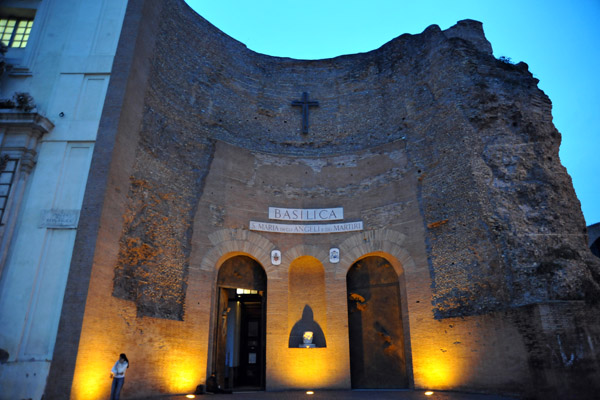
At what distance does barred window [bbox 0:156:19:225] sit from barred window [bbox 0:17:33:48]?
4.05 m

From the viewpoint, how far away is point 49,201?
952 cm

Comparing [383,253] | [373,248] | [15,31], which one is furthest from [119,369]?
[15,31]

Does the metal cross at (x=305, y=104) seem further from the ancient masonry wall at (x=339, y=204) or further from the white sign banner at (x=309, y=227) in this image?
the white sign banner at (x=309, y=227)

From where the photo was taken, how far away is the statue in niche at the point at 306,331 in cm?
1295

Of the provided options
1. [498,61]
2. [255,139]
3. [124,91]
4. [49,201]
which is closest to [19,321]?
[49,201]

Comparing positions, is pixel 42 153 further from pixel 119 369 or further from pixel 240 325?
pixel 240 325

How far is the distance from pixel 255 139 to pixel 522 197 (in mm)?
9217

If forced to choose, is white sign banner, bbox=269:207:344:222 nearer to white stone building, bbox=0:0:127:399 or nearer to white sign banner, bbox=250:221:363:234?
white sign banner, bbox=250:221:363:234

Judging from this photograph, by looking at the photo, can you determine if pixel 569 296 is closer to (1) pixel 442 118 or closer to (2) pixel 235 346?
(1) pixel 442 118

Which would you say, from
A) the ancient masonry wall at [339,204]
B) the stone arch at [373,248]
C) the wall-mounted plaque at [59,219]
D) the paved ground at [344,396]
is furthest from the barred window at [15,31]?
the stone arch at [373,248]

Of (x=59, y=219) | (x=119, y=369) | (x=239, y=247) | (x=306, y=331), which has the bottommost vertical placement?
(x=119, y=369)

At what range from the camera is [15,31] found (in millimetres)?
11766

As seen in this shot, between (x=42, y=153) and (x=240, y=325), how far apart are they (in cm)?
895

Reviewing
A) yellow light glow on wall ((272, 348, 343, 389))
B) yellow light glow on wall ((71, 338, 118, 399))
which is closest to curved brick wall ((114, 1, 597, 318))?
yellow light glow on wall ((71, 338, 118, 399))
